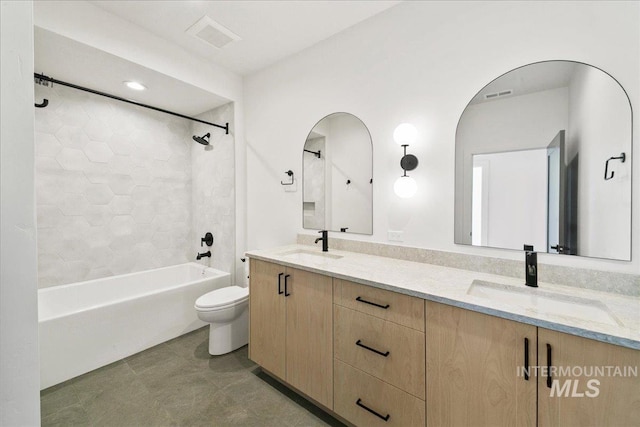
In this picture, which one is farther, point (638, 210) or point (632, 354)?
point (638, 210)

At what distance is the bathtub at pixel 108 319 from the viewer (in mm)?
1909

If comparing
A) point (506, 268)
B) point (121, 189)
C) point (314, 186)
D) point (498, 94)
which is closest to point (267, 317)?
point (314, 186)

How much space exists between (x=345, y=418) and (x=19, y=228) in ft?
5.51

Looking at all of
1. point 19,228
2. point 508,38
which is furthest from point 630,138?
point 19,228

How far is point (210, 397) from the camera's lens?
70.4 inches

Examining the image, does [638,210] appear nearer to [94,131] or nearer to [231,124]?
[231,124]

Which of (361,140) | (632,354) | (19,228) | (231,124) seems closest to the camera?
(19,228)

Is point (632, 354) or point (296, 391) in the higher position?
point (632, 354)

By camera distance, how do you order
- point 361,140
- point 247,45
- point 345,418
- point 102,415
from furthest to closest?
point 247,45 < point 361,140 < point 102,415 < point 345,418

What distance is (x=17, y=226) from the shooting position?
503 millimetres

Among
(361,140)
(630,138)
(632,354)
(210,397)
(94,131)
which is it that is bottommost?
(210,397)

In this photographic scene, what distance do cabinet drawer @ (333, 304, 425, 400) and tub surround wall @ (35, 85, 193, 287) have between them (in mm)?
2776

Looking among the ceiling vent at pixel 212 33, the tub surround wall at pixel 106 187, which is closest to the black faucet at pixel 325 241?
the ceiling vent at pixel 212 33

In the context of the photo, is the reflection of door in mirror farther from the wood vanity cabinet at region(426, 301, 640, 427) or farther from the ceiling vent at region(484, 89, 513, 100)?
the wood vanity cabinet at region(426, 301, 640, 427)
